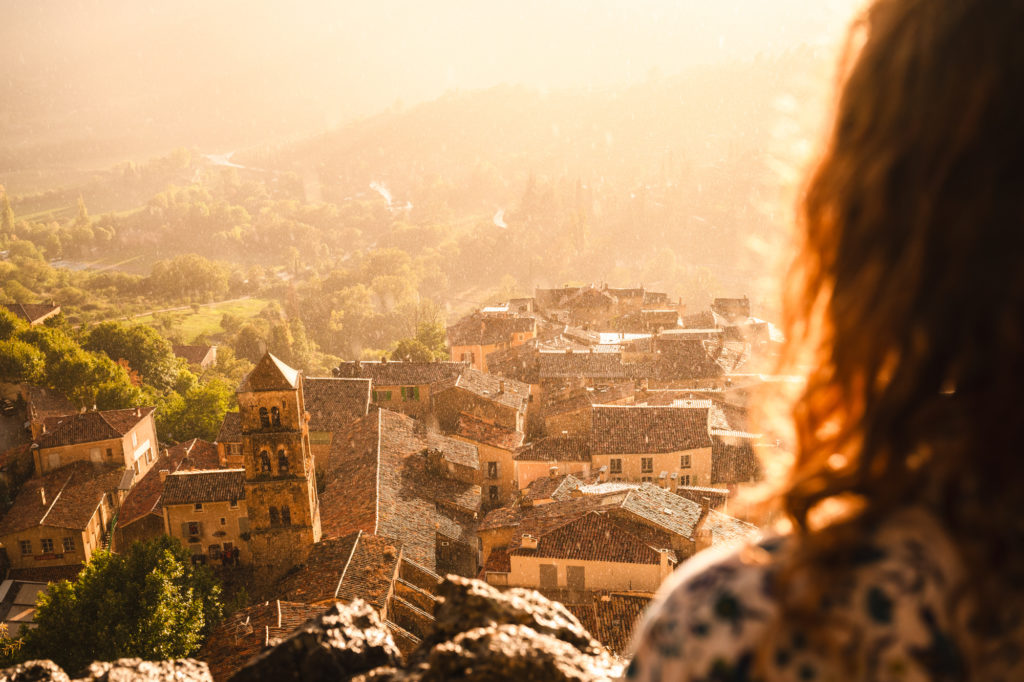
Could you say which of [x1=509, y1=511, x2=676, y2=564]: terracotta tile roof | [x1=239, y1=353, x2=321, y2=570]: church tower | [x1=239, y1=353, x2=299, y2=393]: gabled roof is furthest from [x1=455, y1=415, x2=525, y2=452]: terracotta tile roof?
[x1=509, y1=511, x2=676, y2=564]: terracotta tile roof

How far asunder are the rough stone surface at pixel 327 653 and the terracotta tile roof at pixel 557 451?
2468cm

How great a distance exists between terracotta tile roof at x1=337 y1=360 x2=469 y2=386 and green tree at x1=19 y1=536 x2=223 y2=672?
1956 centimetres

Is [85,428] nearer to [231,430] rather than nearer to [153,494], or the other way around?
[153,494]

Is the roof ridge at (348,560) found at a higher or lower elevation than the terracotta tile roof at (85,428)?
higher

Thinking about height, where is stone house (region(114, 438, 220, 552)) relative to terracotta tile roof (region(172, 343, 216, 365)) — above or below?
above

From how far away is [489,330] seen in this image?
54.8 m

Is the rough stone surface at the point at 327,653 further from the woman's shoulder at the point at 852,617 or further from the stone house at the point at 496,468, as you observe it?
the stone house at the point at 496,468

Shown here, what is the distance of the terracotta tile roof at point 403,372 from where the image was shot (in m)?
41.5

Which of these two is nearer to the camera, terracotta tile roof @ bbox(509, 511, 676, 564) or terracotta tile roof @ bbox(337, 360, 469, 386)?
terracotta tile roof @ bbox(509, 511, 676, 564)

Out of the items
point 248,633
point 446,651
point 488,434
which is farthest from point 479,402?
point 446,651

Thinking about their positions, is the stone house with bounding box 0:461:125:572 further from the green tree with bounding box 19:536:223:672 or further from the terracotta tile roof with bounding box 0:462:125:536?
the green tree with bounding box 19:536:223:672

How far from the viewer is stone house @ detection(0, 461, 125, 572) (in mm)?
30422

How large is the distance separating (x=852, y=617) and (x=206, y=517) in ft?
98.6

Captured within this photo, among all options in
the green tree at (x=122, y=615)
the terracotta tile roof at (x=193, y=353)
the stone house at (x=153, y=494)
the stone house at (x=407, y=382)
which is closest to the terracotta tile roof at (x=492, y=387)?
the stone house at (x=407, y=382)
